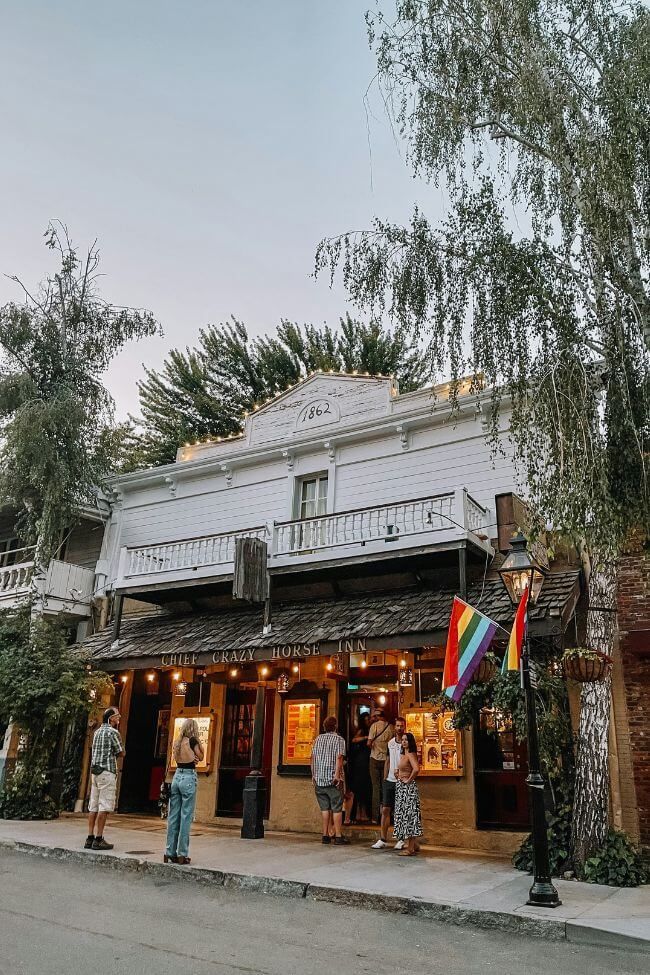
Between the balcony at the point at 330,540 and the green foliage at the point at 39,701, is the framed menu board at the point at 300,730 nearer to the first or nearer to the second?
the balcony at the point at 330,540

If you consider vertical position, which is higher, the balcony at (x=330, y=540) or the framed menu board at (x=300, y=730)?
the balcony at (x=330, y=540)

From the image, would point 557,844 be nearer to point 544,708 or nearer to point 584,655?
point 544,708

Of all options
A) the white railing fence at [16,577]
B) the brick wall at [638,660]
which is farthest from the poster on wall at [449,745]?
the white railing fence at [16,577]

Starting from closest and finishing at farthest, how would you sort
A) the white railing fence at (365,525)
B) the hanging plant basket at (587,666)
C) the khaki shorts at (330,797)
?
the hanging plant basket at (587,666), the khaki shorts at (330,797), the white railing fence at (365,525)

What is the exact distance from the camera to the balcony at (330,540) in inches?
471

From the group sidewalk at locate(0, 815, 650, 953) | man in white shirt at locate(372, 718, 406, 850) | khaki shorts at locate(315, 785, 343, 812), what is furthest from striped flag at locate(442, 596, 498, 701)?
khaki shorts at locate(315, 785, 343, 812)

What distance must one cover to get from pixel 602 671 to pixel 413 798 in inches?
135

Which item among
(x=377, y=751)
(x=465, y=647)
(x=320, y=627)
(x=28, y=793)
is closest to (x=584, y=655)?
(x=465, y=647)

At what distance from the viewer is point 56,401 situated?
16734mm

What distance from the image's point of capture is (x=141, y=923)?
6.31 m

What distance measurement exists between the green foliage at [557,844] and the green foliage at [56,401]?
1168 cm

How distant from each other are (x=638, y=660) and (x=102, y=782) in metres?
7.74

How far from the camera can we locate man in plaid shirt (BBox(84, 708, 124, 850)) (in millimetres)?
9680

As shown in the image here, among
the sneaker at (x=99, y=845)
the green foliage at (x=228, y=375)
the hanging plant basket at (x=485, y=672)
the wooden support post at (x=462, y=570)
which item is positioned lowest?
the sneaker at (x=99, y=845)
